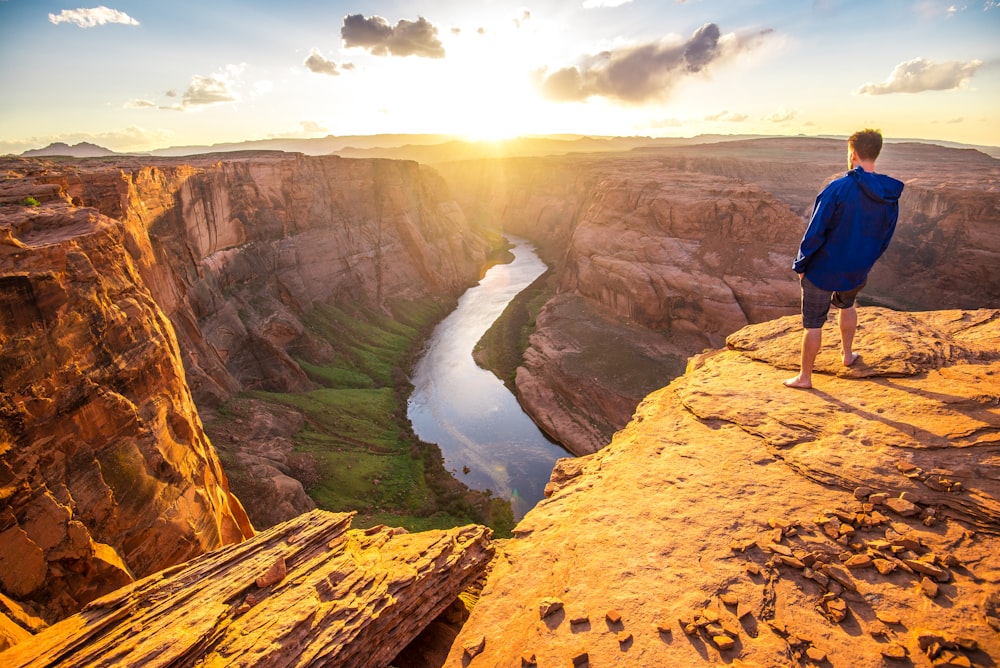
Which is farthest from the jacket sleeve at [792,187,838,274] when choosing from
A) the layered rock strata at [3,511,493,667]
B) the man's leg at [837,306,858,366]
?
the layered rock strata at [3,511,493,667]

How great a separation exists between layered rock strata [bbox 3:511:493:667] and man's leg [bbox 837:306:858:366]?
6.75 metres

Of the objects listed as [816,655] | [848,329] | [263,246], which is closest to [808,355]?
[848,329]

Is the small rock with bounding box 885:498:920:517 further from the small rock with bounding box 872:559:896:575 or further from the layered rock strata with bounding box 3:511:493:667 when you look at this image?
the layered rock strata with bounding box 3:511:493:667

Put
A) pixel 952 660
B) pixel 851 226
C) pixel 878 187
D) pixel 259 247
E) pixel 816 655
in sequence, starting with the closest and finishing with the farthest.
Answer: pixel 952 660
pixel 816 655
pixel 878 187
pixel 851 226
pixel 259 247

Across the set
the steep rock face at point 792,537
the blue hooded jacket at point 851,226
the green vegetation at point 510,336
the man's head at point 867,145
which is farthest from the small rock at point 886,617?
the green vegetation at point 510,336

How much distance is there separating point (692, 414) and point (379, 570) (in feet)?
19.4

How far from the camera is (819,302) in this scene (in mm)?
7855

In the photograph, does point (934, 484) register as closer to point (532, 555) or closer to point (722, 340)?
point (532, 555)

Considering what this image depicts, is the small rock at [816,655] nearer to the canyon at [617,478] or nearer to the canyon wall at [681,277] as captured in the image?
the canyon at [617,478]

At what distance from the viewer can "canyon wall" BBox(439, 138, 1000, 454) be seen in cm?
3762

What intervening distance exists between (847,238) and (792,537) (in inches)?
189

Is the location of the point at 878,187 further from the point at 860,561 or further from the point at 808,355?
the point at 860,561

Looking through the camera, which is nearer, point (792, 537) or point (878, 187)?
point (792, 537)

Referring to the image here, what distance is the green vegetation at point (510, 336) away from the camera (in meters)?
45.1
